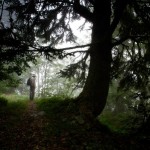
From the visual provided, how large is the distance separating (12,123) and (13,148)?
208cm

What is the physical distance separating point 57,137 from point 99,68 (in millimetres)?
3502

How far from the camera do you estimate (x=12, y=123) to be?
8461 mm

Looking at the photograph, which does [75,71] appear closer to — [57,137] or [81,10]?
[81,10]

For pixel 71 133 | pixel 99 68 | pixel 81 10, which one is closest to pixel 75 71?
pixel 99 68

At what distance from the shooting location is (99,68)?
9.73m

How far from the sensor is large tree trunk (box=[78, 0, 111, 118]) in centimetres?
941

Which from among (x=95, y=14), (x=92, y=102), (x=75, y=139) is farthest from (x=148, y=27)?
(x=75, y=139)

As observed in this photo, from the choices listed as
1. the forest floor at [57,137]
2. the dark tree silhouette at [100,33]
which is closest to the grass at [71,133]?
the forest floor at [57,137]

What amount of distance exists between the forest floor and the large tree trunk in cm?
109

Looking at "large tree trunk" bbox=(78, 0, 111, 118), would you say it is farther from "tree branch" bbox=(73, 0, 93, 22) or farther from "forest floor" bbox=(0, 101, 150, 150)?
"forest floor" bbox=(0, 101, 150, 150)

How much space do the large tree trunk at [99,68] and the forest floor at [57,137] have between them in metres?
1.09

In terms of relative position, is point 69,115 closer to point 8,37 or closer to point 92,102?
point 92,102

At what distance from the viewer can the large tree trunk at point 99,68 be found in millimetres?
9406

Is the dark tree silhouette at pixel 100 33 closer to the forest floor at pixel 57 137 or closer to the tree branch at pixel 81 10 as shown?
the tree branch at pixel 81 10
